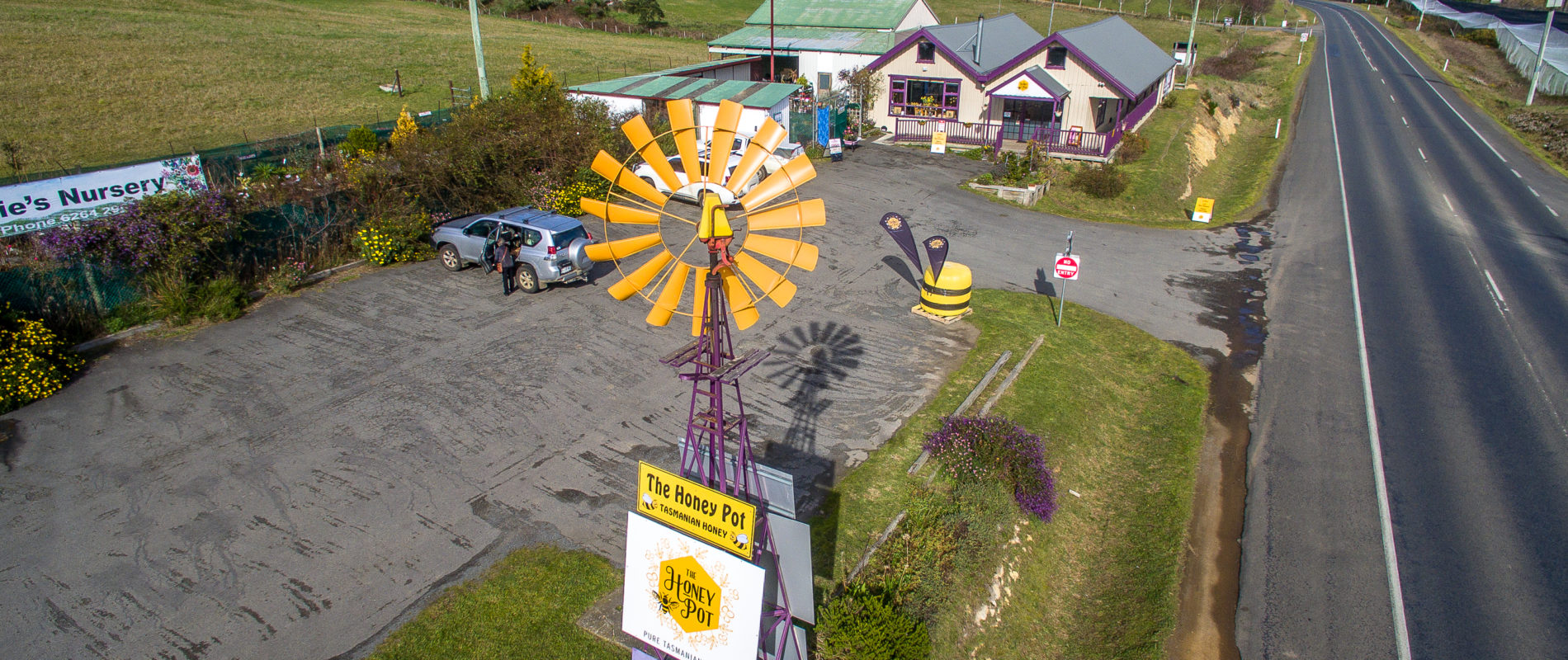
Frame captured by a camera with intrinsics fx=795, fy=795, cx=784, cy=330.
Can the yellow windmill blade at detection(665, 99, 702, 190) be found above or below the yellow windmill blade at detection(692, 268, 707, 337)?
above

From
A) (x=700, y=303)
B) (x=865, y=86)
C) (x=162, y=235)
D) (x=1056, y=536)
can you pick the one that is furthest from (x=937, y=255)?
(x=865, y=86)

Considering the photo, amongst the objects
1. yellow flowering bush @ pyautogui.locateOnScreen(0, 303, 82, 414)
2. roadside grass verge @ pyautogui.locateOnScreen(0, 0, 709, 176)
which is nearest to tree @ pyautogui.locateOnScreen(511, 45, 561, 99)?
roadside grass verge @ pyautogui.locateOnScreen(0, 0, 709, 176)

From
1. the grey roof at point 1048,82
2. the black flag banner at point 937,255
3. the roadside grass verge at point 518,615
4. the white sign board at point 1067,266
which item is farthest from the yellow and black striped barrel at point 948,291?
the grey roof at point 1048,82

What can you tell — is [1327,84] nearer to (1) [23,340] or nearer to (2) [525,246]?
(2) [525,246]

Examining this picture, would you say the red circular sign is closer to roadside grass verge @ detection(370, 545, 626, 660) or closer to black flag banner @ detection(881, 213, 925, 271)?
black flag banner @ detection(881, 213, 925, 271)

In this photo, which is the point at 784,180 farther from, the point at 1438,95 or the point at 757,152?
the point at 1438,95

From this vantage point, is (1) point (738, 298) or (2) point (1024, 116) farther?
(2) point (1024, 116)
